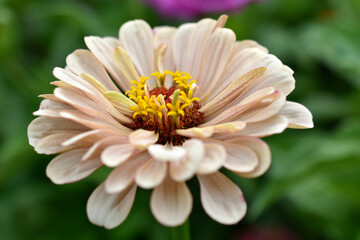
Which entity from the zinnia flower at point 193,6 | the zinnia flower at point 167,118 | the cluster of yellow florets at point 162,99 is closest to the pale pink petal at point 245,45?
the zinnia flower at point 167,118

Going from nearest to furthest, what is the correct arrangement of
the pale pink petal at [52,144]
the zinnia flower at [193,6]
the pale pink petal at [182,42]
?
the pale pink petal at [52,144], the pale pink petal at [182,42], the zinnia flower at [193,6]

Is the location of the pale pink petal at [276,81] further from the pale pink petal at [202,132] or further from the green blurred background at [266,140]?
the green blurred background at [266,140]

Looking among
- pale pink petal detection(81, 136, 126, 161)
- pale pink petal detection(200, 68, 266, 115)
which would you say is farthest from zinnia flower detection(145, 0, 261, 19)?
pale pink petal detection(81, 136, 126, 161)

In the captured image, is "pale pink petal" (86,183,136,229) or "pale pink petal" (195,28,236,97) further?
"pale pink petal" (195,28,236,97)

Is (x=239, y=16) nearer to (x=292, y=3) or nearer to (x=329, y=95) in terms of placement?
(x=292, y=3)

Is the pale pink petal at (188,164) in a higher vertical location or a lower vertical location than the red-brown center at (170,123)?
higher

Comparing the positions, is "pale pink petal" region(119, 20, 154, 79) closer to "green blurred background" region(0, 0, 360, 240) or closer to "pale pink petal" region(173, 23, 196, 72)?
"pale pink petal" region(173, 23, 196, 72)

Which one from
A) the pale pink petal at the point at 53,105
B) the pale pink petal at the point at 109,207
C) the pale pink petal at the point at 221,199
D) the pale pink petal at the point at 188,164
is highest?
the pale pink petal at the point at 53,105

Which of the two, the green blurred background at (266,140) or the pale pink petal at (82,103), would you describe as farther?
the green blurred background at (266,140)
